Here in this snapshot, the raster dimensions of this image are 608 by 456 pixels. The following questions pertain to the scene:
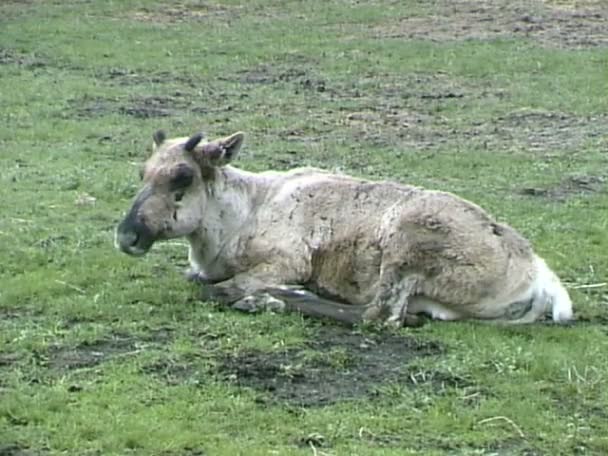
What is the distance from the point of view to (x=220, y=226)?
9.15 metres

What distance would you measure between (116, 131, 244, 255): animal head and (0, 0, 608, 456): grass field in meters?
0.37

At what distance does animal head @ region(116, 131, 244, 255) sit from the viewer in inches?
345

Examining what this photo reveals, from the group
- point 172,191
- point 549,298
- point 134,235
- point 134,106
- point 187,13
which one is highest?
point 172,191

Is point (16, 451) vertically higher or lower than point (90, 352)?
higher

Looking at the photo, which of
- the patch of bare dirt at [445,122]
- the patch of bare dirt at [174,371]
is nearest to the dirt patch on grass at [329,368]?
the patch of bare dirt at [174,371]

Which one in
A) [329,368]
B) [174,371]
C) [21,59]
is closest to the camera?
[174,371]

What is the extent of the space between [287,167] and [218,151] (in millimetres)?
4616

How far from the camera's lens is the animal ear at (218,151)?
9.15 m

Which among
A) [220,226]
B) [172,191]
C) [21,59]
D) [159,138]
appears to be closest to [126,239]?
[172,191]

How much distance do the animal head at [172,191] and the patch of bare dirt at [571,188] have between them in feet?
13.7

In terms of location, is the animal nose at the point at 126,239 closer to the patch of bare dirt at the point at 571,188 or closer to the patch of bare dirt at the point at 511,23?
the patch of bare dirt at the point at 571,188

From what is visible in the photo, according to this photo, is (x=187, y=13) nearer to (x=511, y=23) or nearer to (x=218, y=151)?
(x=511, y=23)

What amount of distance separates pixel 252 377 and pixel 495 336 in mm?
1482

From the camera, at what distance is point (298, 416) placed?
22.3 feet
